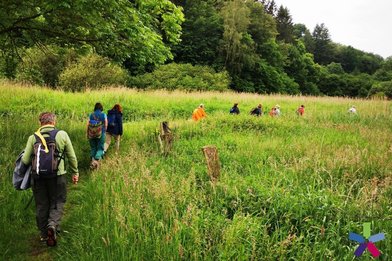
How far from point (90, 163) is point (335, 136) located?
772cm

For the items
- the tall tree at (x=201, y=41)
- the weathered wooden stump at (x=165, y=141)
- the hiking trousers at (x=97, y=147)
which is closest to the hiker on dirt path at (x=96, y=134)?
the hiking trousers at (x=97, y=147)

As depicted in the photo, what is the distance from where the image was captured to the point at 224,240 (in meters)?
4.14

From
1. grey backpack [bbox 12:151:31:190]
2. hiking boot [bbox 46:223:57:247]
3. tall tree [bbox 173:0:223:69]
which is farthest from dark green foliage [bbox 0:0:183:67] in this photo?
tall tree [bbox 173:0:223:69]

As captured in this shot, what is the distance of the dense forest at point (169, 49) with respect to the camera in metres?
9.20

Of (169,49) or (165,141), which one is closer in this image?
(165,141)

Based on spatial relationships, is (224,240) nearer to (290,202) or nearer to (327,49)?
(290,202)

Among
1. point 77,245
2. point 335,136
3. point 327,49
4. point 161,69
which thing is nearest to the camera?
point 77,245

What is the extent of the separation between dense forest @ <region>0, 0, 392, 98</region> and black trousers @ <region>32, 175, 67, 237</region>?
360 centimetres

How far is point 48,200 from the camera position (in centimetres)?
541

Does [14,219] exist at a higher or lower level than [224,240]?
lower

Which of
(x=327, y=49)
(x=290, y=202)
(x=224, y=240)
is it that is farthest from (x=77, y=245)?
(x=327, y=49)

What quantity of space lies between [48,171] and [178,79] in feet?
96.6

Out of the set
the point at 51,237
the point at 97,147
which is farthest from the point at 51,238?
the point at 97,147

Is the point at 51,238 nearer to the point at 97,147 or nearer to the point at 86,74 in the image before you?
the point at 97,147
